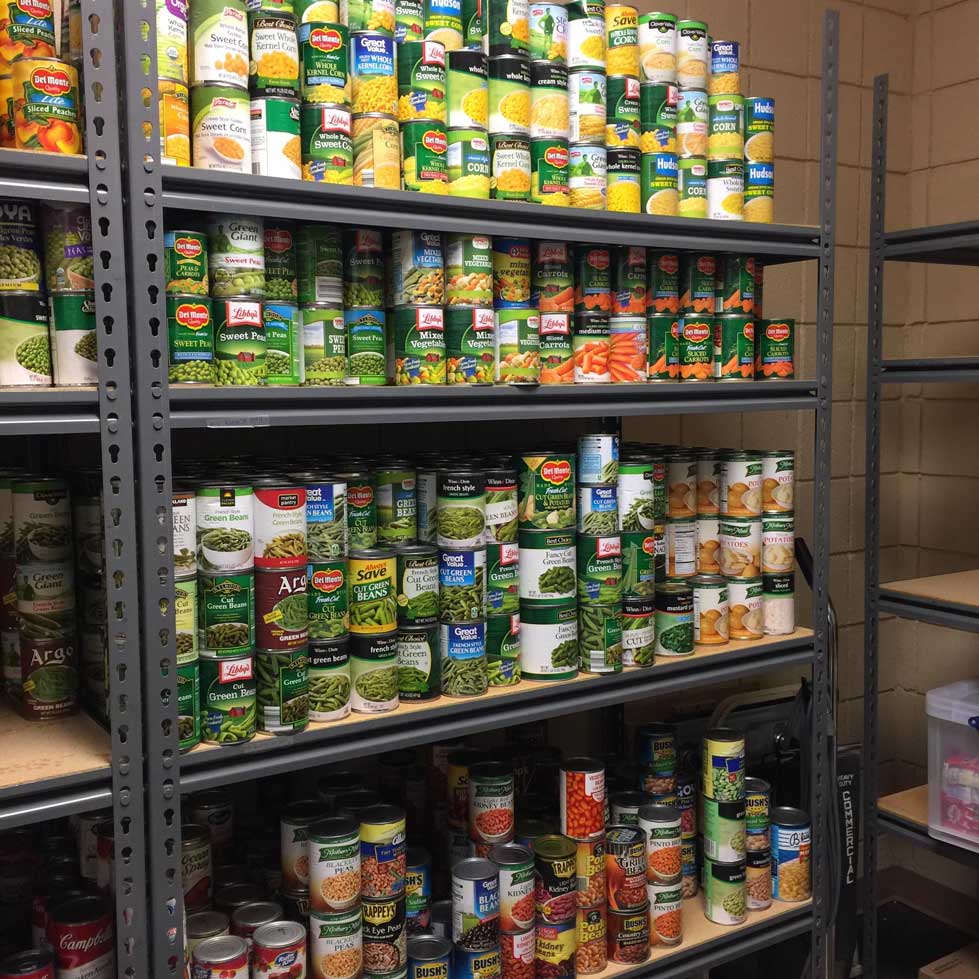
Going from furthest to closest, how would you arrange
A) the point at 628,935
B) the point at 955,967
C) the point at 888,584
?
1. the point at 955,967
2. the point at 888,584
3. the point at 628,935

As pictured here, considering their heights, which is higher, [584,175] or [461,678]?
[584,175]

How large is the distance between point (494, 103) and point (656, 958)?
1620 mm

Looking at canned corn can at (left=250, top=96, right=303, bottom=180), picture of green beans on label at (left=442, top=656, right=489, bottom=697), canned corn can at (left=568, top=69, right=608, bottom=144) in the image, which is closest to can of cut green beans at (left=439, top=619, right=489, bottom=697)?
picture of green beans on label at (left=442, top=656, right=489, bottom=697)

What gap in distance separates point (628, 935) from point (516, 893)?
297 millimetres

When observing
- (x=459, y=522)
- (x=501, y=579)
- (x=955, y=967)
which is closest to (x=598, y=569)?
(x=501, y=579)

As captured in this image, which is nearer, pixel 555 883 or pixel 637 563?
pixel 555 883

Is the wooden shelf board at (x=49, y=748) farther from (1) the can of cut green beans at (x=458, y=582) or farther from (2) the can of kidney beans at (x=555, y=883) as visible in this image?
(2) the can of kidney beans at (x=555, y=883)

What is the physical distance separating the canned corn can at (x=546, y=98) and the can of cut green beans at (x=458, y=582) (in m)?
0.75

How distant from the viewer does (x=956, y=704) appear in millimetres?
2422

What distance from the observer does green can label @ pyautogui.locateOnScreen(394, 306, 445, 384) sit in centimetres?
168

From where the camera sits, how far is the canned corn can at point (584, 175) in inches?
72.4

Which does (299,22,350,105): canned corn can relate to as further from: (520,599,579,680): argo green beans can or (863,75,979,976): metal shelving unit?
(863,75,979,976): metal shelving unit

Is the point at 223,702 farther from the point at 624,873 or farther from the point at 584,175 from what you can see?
the point at 584,175

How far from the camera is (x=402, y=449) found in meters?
2.29
